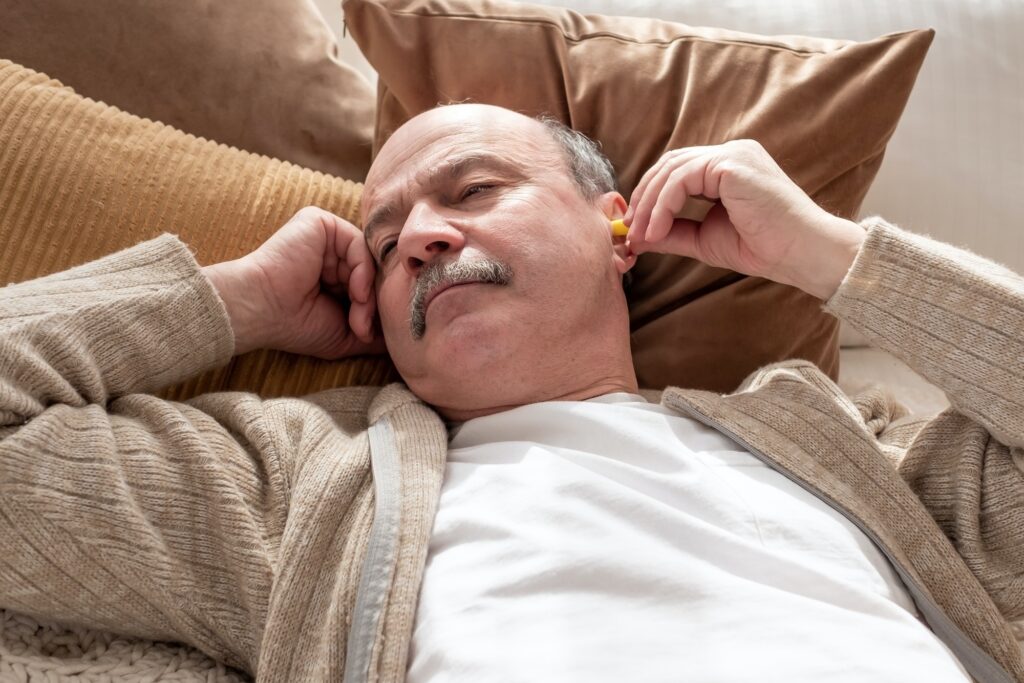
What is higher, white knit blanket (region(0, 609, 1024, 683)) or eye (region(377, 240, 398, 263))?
eye (region(377, 240, 398, 263))

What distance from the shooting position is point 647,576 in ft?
3.25

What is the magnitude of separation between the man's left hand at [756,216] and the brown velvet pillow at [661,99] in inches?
6.4

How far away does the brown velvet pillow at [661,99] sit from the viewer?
4.72 feet

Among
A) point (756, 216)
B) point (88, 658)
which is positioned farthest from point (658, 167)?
point (88, 658)

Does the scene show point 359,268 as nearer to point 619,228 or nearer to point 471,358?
→ point 471,358

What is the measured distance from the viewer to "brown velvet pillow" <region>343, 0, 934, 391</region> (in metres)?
1.44

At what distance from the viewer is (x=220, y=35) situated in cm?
163

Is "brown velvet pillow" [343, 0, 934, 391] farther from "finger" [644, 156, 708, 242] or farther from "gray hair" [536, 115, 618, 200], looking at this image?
"finger" [644, 156, 708, 242]

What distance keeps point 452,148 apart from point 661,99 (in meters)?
0.37

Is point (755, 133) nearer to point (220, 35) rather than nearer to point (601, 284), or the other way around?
point (601, 284)

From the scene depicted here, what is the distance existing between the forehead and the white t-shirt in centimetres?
39

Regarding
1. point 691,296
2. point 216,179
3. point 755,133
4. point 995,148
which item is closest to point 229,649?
point 216,179

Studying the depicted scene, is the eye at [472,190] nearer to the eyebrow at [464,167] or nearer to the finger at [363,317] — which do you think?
the eyebrow at [464,167]

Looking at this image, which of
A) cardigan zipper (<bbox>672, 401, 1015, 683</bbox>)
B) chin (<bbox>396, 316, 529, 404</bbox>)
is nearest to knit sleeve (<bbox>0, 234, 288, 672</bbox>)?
chin (<bbox>396, 316, 529, 404</bbox>)
